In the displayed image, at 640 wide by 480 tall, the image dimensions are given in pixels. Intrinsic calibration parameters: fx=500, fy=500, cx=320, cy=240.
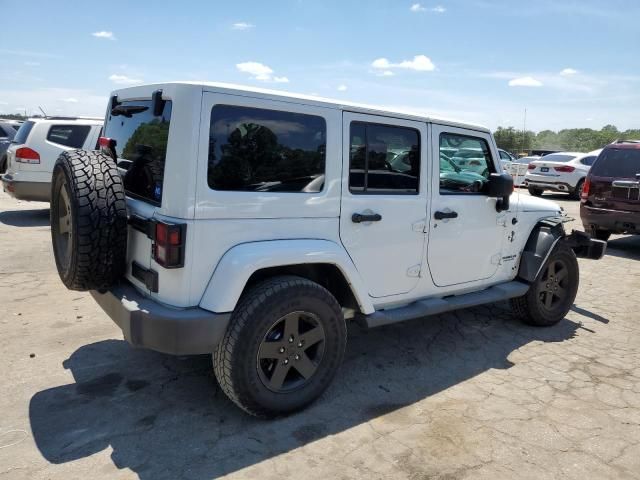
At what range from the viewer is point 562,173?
16.1 metres

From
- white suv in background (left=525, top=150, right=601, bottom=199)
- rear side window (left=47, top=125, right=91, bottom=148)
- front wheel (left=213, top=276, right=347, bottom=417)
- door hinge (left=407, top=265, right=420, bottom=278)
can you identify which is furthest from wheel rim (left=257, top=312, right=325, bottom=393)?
white suv in background (left=525, top=150, right=601, bottom=199)

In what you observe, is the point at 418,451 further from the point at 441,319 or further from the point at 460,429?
the point at 441,319

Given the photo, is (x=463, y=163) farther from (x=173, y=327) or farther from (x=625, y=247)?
(x=625, y=247)

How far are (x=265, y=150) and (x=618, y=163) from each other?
7.62 m

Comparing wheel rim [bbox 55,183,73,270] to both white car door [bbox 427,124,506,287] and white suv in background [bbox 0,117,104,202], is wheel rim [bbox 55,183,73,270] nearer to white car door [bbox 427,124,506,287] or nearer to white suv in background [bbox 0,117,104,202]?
white car door [bbox 427,124,506,287]

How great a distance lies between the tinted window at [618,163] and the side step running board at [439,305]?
495 cm

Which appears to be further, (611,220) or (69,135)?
(69,135)

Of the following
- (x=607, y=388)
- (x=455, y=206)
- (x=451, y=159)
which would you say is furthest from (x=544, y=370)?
(x=451, y=159)

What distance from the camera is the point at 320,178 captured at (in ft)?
10.5

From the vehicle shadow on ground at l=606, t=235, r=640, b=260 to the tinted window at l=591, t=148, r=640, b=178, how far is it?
1.39 m

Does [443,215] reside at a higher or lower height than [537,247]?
higher

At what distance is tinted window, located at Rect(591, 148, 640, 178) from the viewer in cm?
817

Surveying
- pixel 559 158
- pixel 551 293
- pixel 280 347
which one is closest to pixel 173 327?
pixel 280 347

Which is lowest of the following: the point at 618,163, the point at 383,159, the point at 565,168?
the point at 383,159
